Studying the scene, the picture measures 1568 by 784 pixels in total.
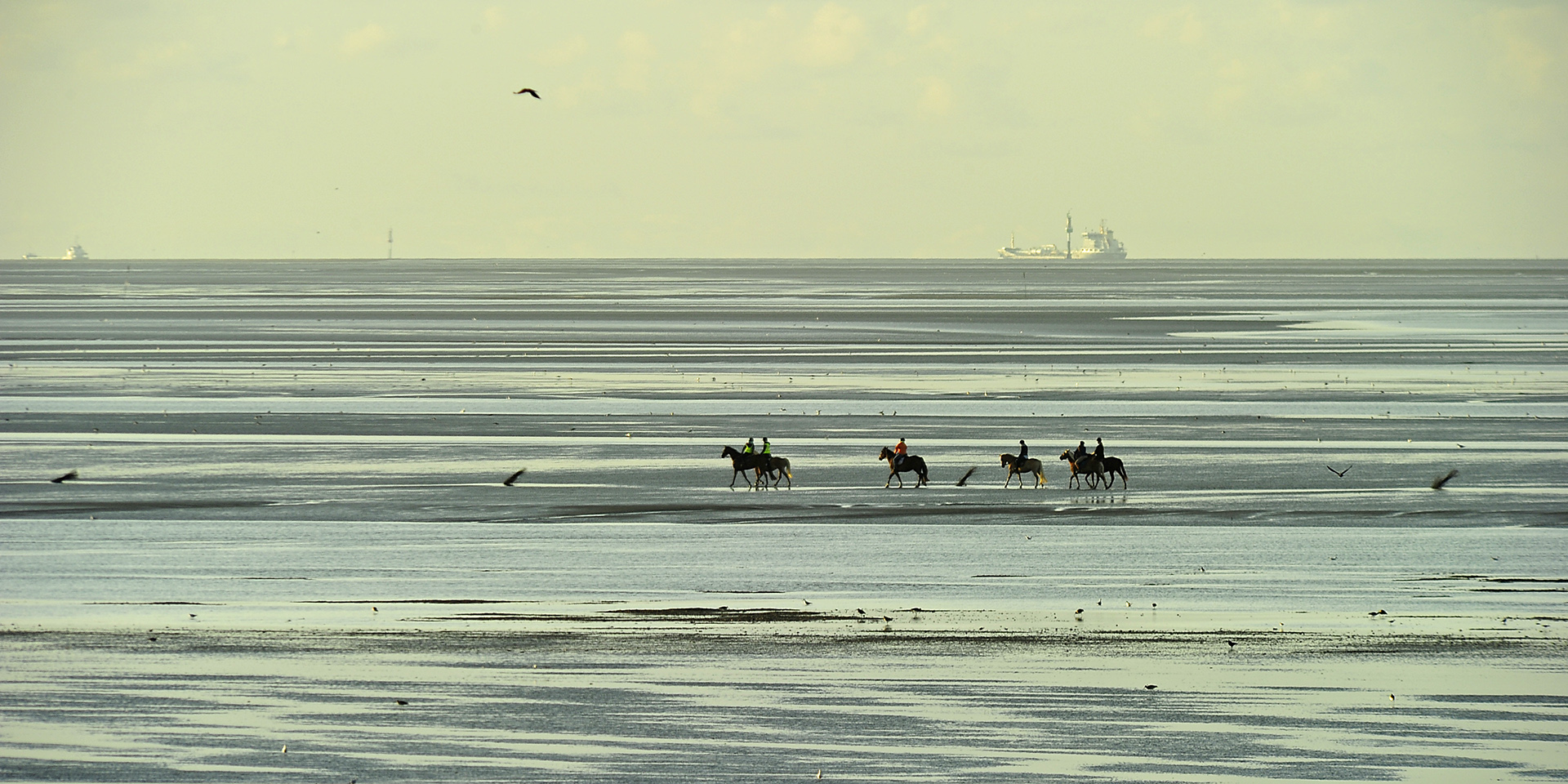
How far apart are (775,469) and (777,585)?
370 inches

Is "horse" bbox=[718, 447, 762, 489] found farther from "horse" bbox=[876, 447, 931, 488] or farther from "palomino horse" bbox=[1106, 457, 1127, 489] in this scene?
"palomino horse" bbox=[1106, 457, 1127, 489]

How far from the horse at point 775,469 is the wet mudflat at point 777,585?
1.56 ft

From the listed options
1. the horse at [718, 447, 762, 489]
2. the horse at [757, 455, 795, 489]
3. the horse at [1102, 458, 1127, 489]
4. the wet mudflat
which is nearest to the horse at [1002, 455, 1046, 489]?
the wet mudflat

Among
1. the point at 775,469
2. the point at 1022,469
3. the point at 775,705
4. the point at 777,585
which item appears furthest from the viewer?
the point at 775,469


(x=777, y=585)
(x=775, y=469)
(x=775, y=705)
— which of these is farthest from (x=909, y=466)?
(x=775, y=705)

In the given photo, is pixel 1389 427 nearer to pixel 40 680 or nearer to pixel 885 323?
pixel 40 680

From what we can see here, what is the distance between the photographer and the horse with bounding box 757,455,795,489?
28250 mm

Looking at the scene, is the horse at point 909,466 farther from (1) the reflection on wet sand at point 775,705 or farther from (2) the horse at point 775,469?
(1) the reflection on wet sand at point 775,705

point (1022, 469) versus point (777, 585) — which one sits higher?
point (1022, 469)

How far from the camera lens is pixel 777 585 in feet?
66.2

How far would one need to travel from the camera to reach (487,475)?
30.0 m

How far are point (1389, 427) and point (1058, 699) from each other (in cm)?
2518

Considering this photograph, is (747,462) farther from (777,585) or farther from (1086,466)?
(777,585)

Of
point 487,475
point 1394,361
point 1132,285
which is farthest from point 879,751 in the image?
point 1132,285
